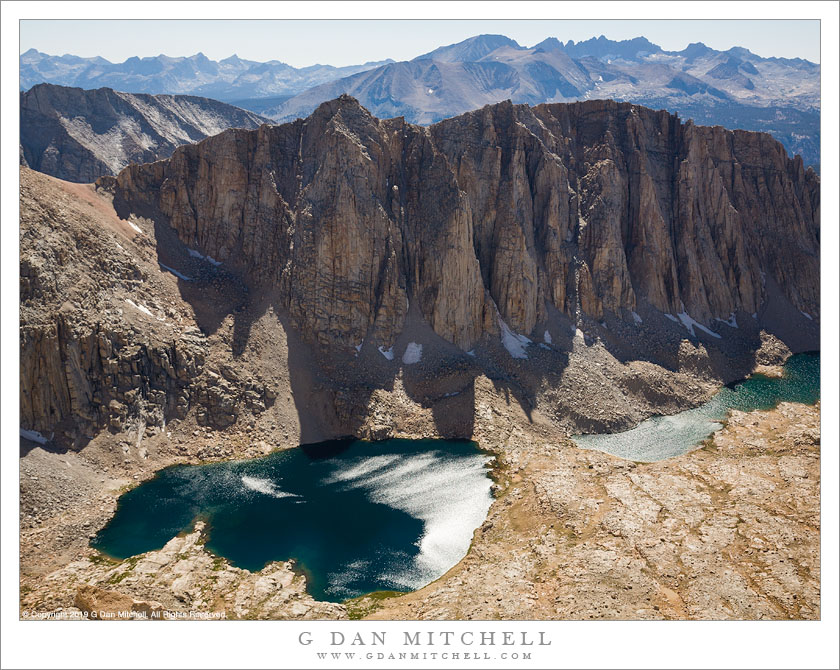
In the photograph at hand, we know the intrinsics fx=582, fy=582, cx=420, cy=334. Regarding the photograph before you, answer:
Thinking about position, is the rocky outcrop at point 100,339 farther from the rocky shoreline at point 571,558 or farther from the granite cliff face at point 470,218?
the granite cliff face at point 470,218

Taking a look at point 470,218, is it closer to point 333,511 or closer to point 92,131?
point 333,511

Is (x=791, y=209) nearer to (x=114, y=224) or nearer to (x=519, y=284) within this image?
(x=519, y=284)

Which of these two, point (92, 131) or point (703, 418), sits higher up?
point (92, 131)

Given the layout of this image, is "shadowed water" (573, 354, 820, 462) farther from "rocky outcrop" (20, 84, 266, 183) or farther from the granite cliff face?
"rocky outcrop" (20, 84, 266, 183)

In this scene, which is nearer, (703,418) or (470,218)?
(703,418)

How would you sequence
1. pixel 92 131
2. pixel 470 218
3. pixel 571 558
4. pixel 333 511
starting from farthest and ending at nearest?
pixel 92 131 < pixel 470 218 < pixel 333 511 < pixel 571 558

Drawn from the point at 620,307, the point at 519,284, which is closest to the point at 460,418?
the point at 519,284

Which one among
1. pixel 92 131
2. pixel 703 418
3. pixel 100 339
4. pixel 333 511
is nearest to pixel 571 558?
Result: pixel 333 511
